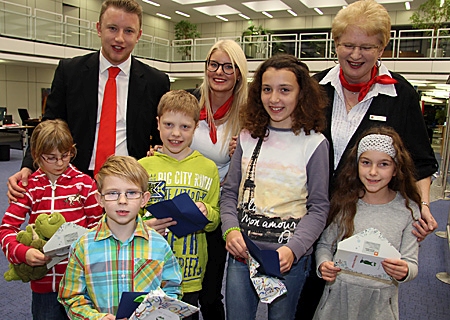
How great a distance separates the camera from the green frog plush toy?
1.99 meters

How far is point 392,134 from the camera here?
208cm

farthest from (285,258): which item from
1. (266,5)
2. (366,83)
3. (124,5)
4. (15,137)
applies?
(266,5)

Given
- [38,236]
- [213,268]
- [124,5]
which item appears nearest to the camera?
[38,236]

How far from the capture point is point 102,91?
2.61 meters

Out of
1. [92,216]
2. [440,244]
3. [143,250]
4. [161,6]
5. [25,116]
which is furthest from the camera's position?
[161,6]

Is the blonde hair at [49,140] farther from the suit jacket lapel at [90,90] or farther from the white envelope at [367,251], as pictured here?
the white envelope at [367,251]

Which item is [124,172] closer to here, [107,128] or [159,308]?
[159,308]

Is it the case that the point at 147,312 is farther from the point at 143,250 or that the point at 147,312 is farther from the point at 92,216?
the point at 92,216

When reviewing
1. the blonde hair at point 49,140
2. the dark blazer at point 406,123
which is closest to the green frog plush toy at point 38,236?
the blonde hair at point 49,140

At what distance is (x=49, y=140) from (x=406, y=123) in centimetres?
198

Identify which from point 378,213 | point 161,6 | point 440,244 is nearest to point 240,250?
point 378,213

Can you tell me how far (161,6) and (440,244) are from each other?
19305 mm

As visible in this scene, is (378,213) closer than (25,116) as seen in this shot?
Yes

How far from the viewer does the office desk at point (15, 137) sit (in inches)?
441
